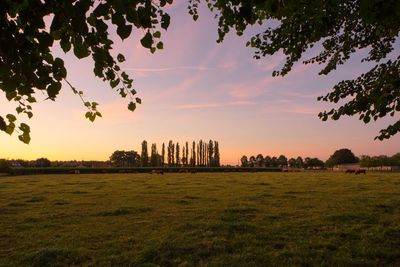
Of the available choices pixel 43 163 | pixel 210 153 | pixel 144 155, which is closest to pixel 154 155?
pixel 144 155

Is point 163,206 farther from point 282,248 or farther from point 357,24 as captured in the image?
point 357,24

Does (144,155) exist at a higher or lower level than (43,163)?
higher

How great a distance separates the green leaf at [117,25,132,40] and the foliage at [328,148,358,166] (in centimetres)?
18609

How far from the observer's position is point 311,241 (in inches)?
436

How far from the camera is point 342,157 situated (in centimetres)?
17988

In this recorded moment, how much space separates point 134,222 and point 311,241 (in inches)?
259

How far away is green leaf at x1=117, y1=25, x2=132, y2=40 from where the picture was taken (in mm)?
3750

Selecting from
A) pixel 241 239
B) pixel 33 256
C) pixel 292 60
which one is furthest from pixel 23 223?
pixel 292 60

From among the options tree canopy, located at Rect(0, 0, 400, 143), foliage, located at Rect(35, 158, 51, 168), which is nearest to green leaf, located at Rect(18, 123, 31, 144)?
tree canopy, located at Rect(0, 0, 400, 143)

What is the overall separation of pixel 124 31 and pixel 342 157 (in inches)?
7444

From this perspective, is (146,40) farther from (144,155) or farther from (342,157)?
(342,157)

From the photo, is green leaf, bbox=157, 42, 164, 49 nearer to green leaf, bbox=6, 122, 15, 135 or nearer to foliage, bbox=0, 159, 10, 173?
green leaf, bbox=6, 122, 15, 135

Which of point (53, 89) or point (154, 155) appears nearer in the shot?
point (53, 89)

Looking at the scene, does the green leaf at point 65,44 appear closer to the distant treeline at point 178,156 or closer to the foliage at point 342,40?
the foliage at point 342,40
